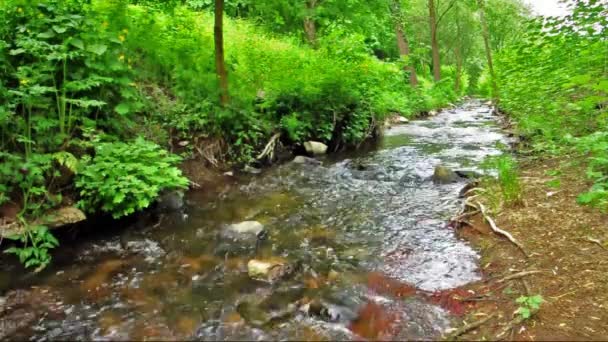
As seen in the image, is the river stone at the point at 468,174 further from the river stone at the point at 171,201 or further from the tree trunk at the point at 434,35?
the tree trunk at the point at 434,35

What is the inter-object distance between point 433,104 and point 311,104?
16155 mm

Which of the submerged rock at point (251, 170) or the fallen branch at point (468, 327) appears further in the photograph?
the submerged rock at point (251, 170)

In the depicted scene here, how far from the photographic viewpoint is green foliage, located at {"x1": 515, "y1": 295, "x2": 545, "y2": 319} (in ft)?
11.4

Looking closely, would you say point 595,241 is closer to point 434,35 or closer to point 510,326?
point 510,326

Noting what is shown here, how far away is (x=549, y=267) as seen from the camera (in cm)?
426

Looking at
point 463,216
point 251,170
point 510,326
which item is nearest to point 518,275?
point 510,326

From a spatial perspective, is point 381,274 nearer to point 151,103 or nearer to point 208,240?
point 208,240

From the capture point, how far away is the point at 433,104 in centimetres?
2498

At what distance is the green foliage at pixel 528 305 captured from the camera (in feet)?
11.4

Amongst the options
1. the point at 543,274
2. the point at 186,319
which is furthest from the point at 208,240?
the point at 543,274

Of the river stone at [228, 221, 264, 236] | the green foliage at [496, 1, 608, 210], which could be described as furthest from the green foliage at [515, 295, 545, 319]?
the river stone at [228, 221, 264, 236]

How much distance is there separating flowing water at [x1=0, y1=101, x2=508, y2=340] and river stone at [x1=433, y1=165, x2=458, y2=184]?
1.48 ft

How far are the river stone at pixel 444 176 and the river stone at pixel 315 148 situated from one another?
3.56 metres

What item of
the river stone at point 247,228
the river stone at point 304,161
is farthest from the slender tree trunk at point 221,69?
the river stone at point 247,228
